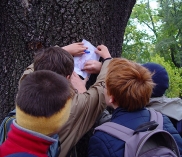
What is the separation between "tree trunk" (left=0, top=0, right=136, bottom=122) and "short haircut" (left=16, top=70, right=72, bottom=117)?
105 centimetres

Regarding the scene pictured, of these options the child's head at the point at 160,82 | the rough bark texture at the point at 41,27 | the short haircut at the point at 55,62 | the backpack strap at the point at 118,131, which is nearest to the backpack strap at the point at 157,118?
the backpack strap at the point at 118,131

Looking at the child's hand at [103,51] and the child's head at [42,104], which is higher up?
the child's hand at [103,51]

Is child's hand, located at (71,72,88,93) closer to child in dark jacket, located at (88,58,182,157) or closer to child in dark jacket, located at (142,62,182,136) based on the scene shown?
child in dark jacket, located at (88,58,182,157)

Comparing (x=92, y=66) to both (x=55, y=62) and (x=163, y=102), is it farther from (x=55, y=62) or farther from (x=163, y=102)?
(x=163, y=102)

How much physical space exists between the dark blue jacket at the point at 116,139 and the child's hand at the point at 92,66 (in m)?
0.58

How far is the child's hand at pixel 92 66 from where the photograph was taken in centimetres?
247

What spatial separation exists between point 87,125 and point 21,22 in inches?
44.7

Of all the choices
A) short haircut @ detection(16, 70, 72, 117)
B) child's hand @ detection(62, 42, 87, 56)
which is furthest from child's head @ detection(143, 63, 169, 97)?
short haircut @ detection(16, 70, 72, 117)

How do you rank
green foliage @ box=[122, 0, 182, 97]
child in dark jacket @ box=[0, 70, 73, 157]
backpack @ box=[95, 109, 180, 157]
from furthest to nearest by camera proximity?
green foliage @ box=[122, 0, 182, 97], backpack @ box=[95, 109, 180, 157], child in dark jacket @ box=[0, 70, 73, 157]

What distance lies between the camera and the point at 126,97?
1925 millimetres

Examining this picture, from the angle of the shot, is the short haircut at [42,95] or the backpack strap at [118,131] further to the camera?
the backpack strap at [118,131]

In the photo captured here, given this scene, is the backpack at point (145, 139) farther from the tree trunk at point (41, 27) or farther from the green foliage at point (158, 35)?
the green foliage at point (158, 35)

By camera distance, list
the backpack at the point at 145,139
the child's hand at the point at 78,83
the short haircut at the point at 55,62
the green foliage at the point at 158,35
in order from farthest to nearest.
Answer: the green foliage at the point at 158,35
the child's hand at the point at 78,83
the short haircut at the point at 55,62
the backpack at the point at 145,139

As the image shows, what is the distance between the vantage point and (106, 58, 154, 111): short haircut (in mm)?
1922
